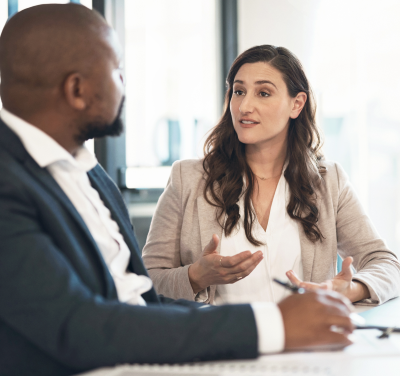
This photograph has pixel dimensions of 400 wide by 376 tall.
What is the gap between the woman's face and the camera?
5.97ft

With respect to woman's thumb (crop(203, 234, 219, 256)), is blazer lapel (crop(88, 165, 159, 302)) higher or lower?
higher

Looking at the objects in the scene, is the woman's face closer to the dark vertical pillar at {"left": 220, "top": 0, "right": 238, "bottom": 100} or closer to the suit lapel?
the suit lapel

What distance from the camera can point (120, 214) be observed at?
106 centimetres

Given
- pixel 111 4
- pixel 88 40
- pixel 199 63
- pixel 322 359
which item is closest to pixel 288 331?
pixel 322 359

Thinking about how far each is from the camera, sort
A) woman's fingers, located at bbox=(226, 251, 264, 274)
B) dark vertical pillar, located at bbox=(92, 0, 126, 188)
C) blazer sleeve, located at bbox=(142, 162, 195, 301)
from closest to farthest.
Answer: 1. woman's fingers, located at bbox=(226, 251, 264, 274)
2. blazer sleeve, located at bbox=(142, 162, 195, 301)
3. dark vertical pillar, located at bbox=(92, 0, 126, 188)

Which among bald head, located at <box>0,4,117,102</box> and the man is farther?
bald head, located at <box>0,4,117,102</box>

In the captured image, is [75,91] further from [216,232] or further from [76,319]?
[216,232]

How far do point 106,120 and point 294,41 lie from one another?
9.46 ft

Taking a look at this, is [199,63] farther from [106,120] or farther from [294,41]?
[106,120]

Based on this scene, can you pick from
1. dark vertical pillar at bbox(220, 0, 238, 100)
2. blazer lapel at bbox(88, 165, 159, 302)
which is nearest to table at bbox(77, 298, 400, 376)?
blazer lapel at bbox(88, 165, 159, 302)

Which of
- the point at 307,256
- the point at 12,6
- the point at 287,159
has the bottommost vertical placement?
the point at 307,256

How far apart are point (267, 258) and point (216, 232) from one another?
21 cm

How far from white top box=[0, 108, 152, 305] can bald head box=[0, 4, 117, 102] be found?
80 mm

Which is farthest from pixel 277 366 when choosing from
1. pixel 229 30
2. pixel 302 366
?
pixel 229 30
